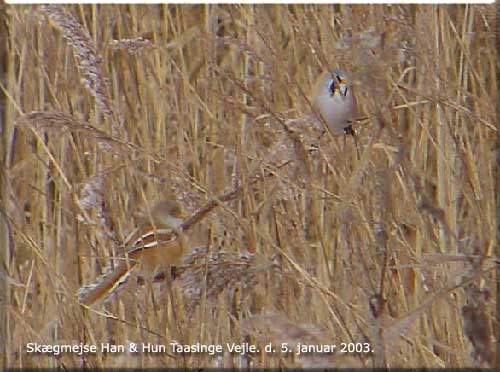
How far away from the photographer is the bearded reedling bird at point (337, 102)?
1.13 metres

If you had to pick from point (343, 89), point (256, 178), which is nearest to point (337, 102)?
point (343, 89)

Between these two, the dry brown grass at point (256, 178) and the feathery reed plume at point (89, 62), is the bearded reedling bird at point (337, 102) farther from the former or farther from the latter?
the feathery reed plume at point (89, 62)

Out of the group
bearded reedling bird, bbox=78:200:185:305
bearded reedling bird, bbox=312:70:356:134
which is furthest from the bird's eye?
bearded reedling bird, bbox=78:200:185:305

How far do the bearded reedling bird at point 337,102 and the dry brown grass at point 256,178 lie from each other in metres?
0.02

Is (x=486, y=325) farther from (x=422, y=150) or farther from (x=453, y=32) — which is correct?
(x=453, y=32)

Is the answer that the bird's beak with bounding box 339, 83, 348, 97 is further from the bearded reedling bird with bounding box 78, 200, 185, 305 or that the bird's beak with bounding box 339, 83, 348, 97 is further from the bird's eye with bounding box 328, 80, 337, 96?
the bearded reedling bird with bounding box 78, 200, 185, 305

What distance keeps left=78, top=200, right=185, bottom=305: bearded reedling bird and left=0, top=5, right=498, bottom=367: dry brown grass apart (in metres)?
0.02

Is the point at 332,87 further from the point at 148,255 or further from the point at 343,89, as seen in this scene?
the point at 148,255

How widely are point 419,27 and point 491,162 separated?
0.21 meters

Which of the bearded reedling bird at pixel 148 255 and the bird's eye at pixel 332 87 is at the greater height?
the bird's eye at pixel 332 87

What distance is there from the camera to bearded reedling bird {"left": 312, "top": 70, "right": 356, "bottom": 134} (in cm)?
113

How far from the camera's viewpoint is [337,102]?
115 centimetres

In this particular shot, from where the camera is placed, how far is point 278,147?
3.39 ft

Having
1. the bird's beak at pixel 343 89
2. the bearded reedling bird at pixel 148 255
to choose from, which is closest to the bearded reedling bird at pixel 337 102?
the bird's beak at pixel 343 89
